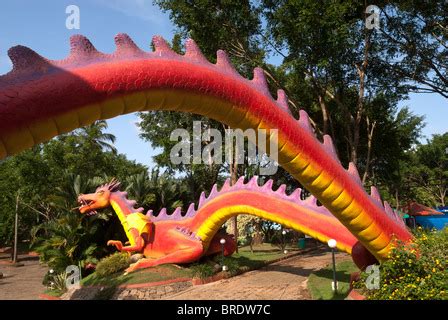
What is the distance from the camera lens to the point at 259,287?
10.8m

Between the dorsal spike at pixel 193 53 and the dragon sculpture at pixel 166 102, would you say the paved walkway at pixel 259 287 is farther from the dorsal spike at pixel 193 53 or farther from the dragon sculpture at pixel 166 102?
the dorsal spike at pixel 193 53

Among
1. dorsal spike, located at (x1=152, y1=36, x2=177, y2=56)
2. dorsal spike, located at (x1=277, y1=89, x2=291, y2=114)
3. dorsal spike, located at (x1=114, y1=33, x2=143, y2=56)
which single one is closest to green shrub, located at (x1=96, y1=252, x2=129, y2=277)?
dorsal spike, located at (x1=277, y1=89, x2=291, y2=114)

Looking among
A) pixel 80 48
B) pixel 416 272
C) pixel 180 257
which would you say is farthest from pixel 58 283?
pixel 80 48

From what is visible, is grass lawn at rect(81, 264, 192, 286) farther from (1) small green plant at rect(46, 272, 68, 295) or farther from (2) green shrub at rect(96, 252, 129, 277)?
(1) small green plant at rect(46, 272, 68, 295)

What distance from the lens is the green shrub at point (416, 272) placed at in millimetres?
6250

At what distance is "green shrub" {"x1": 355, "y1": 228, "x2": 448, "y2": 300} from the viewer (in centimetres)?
625

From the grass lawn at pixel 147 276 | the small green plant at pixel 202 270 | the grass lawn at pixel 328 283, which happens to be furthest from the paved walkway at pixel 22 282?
the grass lawn at pixel 328 283

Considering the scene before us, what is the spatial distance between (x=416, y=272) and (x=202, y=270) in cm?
662

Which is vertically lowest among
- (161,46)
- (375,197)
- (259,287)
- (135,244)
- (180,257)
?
(259,287)

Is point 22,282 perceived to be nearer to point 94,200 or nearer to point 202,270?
point 94,200

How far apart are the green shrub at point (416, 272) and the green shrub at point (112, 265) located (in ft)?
25.8

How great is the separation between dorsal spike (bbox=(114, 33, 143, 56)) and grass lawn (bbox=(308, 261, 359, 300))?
20.8ft

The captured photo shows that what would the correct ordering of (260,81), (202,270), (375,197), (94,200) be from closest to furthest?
(260,81) → (375,197) → (202,270) → (94,200)

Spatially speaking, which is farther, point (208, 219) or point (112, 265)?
point (112, 265)
